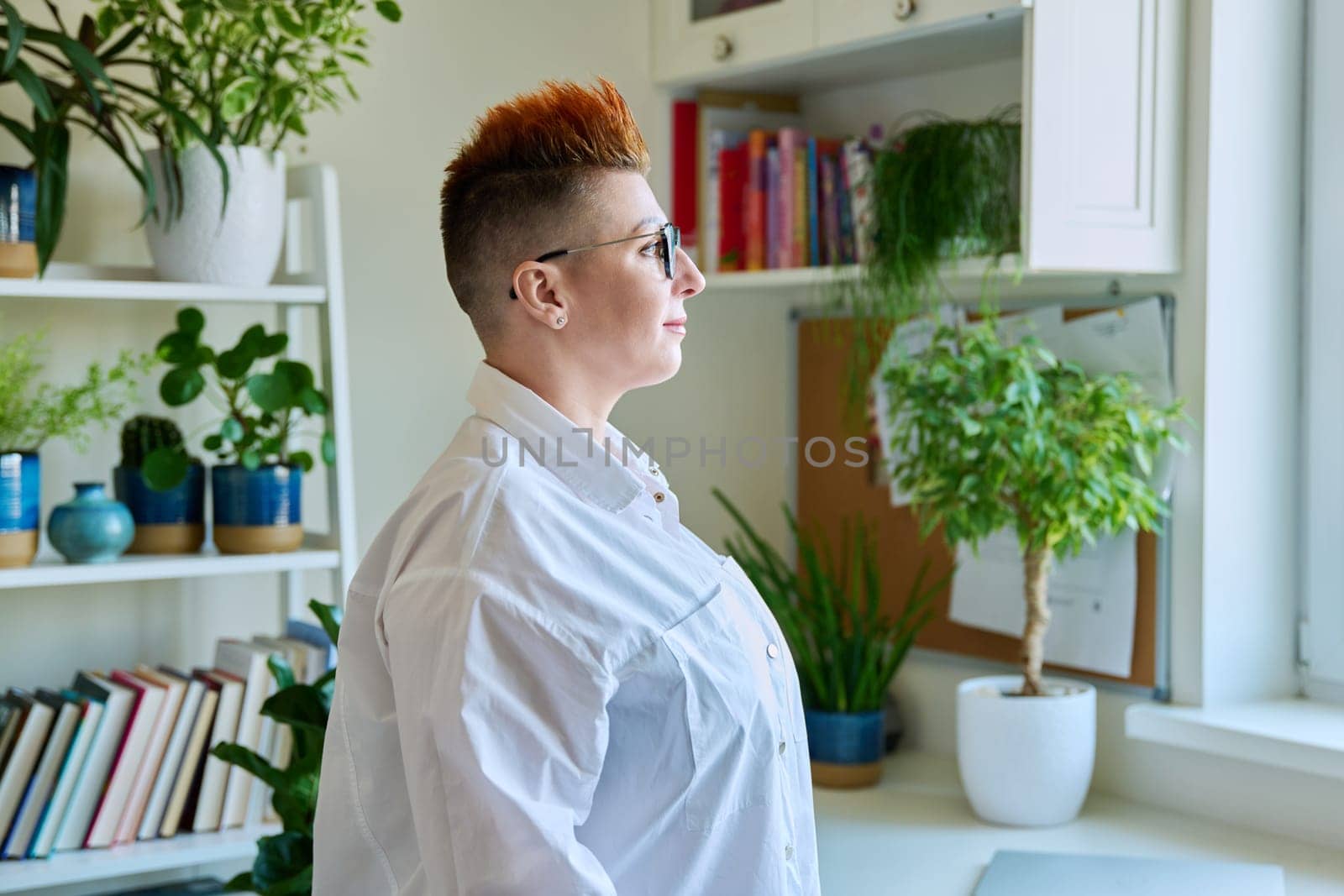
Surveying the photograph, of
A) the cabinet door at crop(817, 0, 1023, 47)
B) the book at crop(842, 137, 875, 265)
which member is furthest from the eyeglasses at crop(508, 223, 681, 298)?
the book at crop(842, 137, 875, 265)

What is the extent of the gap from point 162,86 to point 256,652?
2.44 ft

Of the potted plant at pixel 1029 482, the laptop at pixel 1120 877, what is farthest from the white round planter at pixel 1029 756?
the laptop at pixel 1120 877

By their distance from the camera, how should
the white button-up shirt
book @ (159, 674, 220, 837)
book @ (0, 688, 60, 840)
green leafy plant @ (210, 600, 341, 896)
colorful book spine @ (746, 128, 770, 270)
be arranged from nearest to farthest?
1. the white button-up shirt
2. green leafy plant @ (210, 600, 341, 896)
3. book @ (0, 688, 60, 840)
4. book @ (159, 674, 220, 837)
5. colorful book spine @ (746, 128, 770, 270)

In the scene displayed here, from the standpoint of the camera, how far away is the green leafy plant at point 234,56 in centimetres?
173

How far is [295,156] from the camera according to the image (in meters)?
2.08

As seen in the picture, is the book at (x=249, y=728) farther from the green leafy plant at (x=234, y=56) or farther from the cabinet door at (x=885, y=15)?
the cabinet door at (x=885, y=15)

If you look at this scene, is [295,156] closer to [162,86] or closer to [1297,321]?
[162,86]

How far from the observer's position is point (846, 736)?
2.14m

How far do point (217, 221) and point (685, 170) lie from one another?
90 cm

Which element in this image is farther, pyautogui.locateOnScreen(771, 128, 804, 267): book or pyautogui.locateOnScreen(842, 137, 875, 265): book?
pyautogui.locateOnScreen(771, 128, 804, 267): book

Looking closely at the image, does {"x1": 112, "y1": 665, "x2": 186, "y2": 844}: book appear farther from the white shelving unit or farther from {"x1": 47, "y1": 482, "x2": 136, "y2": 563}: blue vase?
{"x1": 47, "y1": 482, "x2": 136, "y2": 563}: blue vase

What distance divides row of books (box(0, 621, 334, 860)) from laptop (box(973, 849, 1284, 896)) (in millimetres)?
909

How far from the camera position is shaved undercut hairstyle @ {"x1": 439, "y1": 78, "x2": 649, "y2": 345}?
1088mm

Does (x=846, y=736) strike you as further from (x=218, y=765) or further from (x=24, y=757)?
(x=24, y=757)
